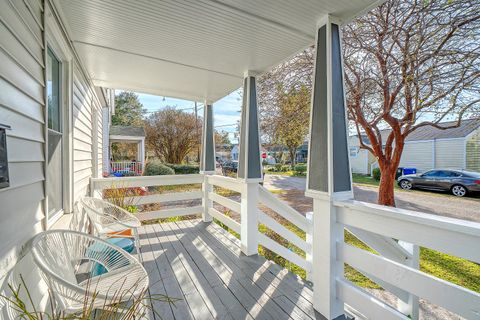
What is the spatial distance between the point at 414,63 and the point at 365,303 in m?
4.35

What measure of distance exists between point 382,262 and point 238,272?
5.07 feet

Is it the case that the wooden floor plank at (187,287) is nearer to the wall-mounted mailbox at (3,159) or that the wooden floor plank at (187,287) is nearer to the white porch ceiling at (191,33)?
the wall-mounted mailbox at (3,159)

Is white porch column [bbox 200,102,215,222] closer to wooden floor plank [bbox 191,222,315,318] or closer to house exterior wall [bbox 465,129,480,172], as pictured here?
wooden floor plank [bbox 191,222,315,318]

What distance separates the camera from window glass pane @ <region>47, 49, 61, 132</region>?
7.18ft

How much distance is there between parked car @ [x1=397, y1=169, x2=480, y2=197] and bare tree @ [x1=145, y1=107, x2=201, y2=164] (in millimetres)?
11982

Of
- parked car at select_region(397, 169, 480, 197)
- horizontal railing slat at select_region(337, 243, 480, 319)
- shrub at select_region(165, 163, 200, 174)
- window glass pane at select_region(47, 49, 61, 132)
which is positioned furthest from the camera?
shrub at select_region(165, 163, 200, 174)

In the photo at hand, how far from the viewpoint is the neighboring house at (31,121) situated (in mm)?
1208

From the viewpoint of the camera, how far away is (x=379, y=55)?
15.5 feet

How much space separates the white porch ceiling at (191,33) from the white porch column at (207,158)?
1.16 meters

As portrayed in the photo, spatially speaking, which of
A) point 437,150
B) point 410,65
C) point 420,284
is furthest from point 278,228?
point 437,150

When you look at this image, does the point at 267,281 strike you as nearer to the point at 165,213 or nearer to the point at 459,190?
the point at 165,213

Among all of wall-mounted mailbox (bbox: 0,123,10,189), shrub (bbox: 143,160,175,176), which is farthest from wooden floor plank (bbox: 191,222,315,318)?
shrub (bbox: 143,160,175,176)

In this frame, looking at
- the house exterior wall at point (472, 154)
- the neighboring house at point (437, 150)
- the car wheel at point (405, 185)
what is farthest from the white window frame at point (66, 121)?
the car wheel at point (405, 185)

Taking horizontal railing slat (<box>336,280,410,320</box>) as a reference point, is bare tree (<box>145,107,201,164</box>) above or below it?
above
